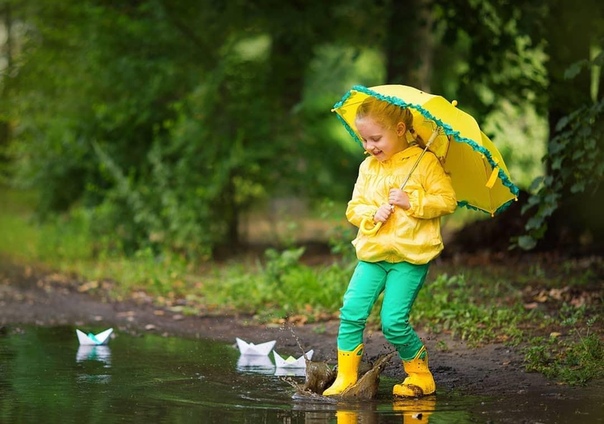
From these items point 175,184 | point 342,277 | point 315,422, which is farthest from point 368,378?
point 175,184

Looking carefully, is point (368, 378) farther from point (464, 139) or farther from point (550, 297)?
point (550, 297)

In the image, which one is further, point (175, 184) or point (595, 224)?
point (175, 184)

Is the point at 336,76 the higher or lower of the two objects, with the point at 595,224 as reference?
higher

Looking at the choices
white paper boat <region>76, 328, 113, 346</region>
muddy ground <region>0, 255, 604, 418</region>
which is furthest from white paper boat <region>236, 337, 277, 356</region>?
white paper boat <region>76, 328, 113, 346</region>

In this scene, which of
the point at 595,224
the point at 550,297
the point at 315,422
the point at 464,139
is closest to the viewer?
the point at 315,422

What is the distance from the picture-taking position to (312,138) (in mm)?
12969

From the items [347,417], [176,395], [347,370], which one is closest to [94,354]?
[176,395]

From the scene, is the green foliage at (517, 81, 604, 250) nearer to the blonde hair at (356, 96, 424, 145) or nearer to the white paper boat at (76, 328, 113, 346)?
the blonde hair at (356, 96, 424, 145)

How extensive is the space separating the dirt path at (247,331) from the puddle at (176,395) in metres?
0.40

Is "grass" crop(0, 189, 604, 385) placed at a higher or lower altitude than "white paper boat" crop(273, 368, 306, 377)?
higher

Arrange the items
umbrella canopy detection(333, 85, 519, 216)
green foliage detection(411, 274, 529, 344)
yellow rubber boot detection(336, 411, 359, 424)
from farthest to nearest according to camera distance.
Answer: green foliage detection(411, 274, 529, 344) < umbrella canopy detection(333, 85, 519, 216) < yellow rubber boot detection(336, 411, 359, 424)

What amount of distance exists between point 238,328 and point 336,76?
390 inches

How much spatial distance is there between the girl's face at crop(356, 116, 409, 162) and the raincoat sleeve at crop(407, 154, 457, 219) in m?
0.20

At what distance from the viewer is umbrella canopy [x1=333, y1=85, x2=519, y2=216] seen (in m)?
5.59
